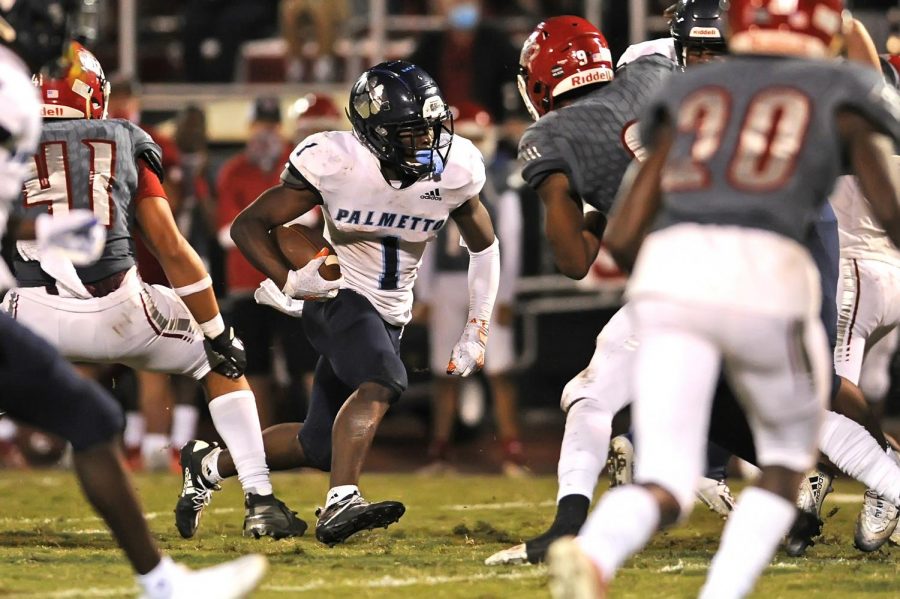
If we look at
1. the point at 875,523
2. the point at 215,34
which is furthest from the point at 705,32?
the point at 215,34

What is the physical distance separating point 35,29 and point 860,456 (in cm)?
276

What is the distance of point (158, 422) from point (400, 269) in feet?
10.6

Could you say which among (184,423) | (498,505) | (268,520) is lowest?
(184,423)

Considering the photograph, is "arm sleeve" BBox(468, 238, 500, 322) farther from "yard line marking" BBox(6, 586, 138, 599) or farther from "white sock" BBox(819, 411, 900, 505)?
"yard line marking" BBox(6, 586, 138, 599)

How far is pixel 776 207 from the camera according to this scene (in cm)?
352

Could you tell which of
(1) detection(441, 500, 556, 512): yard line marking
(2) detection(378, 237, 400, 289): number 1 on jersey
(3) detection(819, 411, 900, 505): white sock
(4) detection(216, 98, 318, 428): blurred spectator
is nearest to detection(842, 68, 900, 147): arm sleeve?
(3) detection(819, 411, 900, 505): white sock

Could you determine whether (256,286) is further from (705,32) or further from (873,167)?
(873,167)

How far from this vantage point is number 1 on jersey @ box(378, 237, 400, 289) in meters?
5.88

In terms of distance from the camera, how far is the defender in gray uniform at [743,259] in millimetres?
3451

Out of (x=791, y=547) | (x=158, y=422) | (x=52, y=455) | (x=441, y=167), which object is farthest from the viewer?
(x=52, y=455)

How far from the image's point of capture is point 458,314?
9.11m

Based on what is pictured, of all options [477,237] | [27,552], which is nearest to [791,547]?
[477,237]

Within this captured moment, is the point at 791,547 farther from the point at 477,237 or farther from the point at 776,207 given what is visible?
the point at 776,207

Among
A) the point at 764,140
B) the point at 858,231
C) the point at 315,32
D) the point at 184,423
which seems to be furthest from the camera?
the point at 315,32
